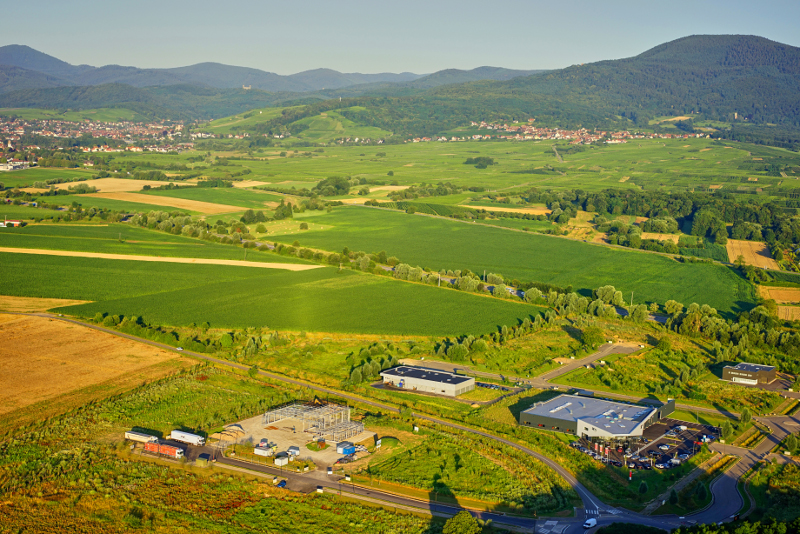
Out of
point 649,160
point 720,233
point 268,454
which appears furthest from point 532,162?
point 268,454

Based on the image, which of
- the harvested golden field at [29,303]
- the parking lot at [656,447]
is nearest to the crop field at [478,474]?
the parking lot at [656,447]

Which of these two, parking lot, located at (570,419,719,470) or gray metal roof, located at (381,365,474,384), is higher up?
gray metal roof, located at (381,365,474,384)

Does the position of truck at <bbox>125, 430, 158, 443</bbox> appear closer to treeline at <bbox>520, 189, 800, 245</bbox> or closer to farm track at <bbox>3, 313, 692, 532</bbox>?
farm track at <bbox>3, 313, 692, 532</bbox>

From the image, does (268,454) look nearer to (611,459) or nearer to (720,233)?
(611,459)

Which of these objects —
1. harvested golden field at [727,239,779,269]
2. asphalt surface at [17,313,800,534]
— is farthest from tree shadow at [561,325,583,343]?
harvested golden field at [727,239,779,269]

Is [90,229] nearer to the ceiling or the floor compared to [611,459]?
nearer to the ceiling

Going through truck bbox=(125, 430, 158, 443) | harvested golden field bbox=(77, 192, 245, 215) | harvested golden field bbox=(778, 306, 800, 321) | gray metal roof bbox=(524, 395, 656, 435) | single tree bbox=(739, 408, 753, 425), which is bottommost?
single tree bbox=(739, 408, 753, 425)

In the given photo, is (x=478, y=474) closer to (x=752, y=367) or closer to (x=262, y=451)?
(x=262, y=451)
